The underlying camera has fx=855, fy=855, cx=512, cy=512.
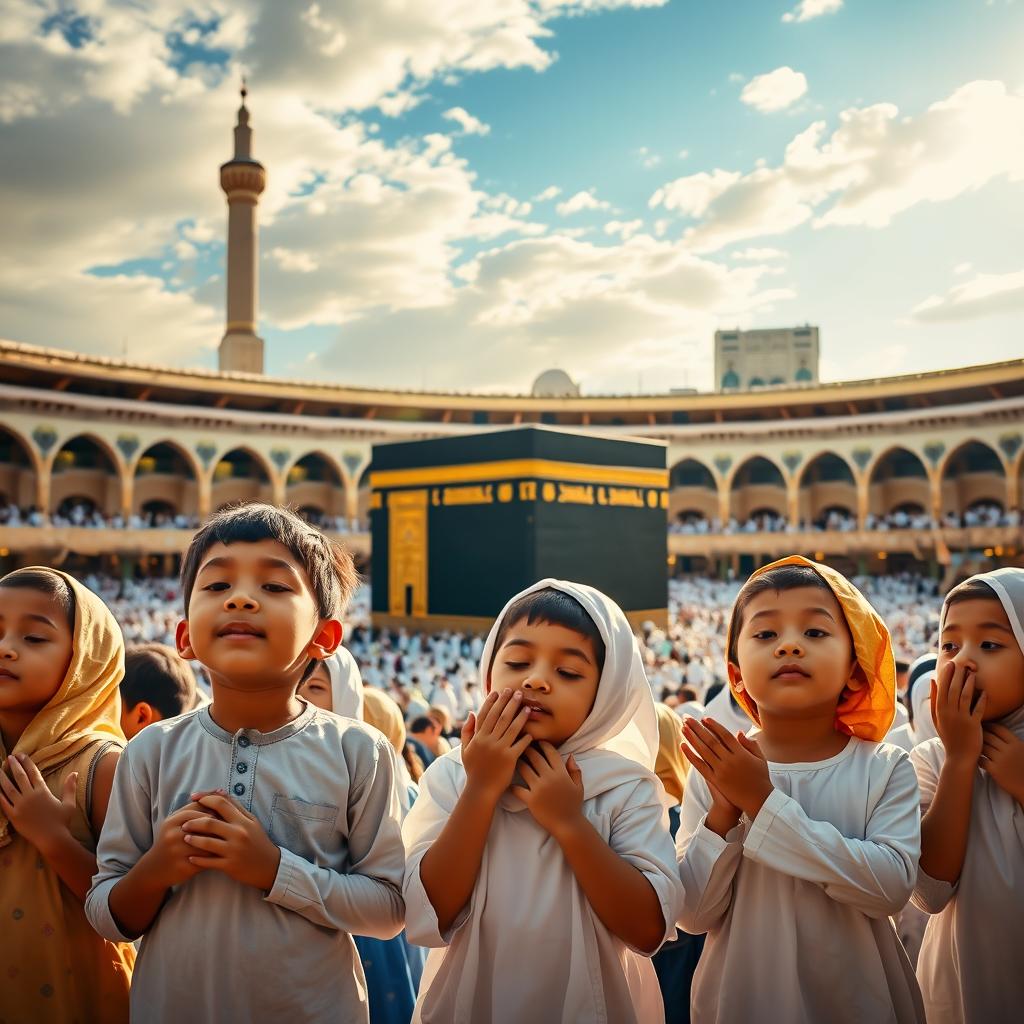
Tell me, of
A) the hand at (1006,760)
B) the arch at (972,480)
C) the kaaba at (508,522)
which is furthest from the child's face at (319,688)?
the arch at (972,480)

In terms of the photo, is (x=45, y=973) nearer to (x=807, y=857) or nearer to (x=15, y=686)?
(x=15, y=686)

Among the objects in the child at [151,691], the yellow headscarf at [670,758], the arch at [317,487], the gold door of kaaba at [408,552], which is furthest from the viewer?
the arch at [317,487]

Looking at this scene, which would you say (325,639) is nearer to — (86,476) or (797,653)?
(797,653)

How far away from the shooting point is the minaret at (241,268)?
28.1 m

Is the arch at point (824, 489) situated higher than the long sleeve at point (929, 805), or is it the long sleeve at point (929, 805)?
the arch at point (824, 489)

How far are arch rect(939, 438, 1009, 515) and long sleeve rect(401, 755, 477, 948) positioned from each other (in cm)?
2677

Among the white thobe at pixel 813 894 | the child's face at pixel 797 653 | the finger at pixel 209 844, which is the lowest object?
the white thobe at pixel 813 894

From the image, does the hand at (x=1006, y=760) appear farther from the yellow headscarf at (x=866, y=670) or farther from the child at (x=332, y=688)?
the child at (x=332, y=688)

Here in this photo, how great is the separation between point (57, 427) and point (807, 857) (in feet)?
74.3

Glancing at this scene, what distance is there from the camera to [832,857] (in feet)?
4.49

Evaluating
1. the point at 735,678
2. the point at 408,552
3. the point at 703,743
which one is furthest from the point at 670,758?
the point at 408,552

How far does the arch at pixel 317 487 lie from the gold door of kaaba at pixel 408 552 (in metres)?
11.1

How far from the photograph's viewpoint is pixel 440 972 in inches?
56.3

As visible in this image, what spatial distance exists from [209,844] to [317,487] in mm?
26436
